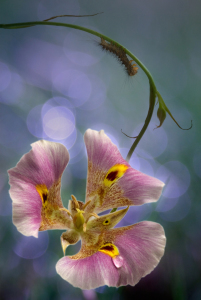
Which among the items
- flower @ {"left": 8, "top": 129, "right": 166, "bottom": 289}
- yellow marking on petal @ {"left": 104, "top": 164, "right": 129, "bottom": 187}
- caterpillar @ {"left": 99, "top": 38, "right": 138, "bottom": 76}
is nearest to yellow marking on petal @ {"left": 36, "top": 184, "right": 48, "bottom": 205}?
flower @ {"left": 8, "top": 129, "right": 166, "bottom": 289}

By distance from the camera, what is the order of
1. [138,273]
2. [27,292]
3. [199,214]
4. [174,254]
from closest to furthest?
[138,273] < [27,292] < [174,254] < [199,214]

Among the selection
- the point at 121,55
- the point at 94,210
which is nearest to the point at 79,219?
the point at 94,210

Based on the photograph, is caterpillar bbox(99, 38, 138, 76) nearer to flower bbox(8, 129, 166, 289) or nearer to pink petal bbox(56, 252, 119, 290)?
flower bbox(8, 129, 166, 289)

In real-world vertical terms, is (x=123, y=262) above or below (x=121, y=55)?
below

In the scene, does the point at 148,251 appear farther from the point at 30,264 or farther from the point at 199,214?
the point at 199,214

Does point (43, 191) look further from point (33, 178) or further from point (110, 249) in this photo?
point (110, 249)

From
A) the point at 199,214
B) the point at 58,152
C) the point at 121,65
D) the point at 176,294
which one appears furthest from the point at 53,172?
the point at 199,214
